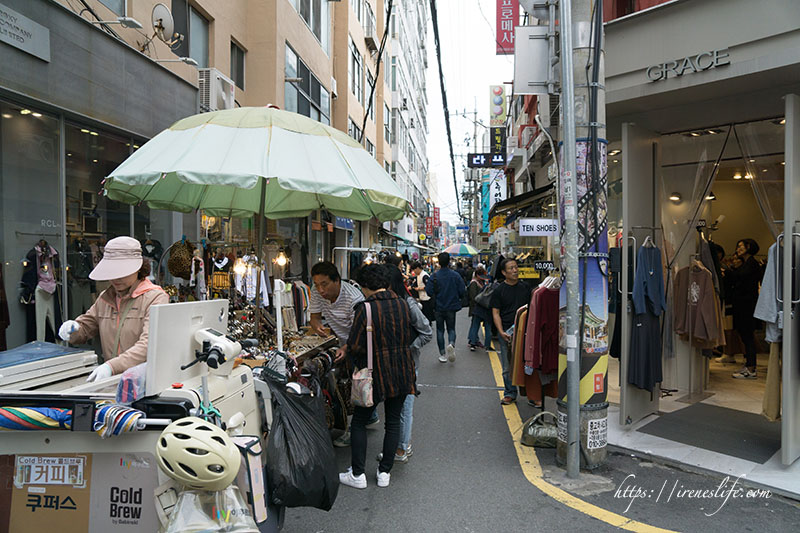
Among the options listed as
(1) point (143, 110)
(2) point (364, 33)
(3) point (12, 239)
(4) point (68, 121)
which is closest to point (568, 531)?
(3) point (12, 239)

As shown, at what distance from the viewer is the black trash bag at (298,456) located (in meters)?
3.08

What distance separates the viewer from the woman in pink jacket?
341 centimetres

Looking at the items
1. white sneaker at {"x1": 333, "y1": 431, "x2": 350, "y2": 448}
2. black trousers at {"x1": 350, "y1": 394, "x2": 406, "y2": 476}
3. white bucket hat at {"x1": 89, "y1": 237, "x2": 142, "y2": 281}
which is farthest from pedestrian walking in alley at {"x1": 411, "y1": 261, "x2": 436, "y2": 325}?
white bucket hat at {"x1": 89, "y1": 237, "x2": 142, "y2": 281}

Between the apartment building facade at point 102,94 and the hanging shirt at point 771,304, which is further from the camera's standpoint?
the apartment building facade at point 102,94

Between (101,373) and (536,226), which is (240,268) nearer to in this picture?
(536,226)

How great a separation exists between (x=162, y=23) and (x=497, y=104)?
26538mm

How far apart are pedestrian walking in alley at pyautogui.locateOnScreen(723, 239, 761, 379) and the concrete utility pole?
16.8 ft

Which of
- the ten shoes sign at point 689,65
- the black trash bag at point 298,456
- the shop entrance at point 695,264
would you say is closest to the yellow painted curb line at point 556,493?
the shop entrance at point 695,264

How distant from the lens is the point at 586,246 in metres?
4.77

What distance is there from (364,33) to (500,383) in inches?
853

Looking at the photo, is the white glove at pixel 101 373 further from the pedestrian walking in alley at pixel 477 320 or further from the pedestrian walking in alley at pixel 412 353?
the pedestrian walking in alley at pixel 477 320

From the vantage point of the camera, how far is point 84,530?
97.0 inches

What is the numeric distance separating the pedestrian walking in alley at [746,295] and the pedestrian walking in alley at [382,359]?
22.0 ft

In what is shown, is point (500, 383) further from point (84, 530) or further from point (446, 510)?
point (84, 530)
